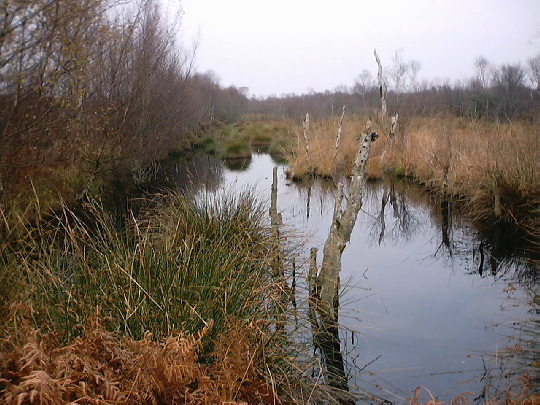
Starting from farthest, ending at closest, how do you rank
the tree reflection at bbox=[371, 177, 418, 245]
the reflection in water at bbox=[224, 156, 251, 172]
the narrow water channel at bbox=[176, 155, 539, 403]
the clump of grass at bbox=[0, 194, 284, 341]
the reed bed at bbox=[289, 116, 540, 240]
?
the reflection in water at bbox=[224, 156, 251, 172], the tree reflection at bbox=[371, 177, 418, 245], the reed bed at bbox=[289, 116, 540, 240], the narrow water channel at bbox=[176, 155, 539, 403], the clump of grass at bbox=[0, 194, 284, 341]

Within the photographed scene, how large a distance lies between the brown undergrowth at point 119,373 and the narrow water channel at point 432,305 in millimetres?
1555

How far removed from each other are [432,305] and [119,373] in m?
4.58

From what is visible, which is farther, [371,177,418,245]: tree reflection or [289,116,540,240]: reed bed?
[371,177,418,245]: tree reflection

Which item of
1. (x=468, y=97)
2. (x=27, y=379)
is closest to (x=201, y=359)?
(x=27, y=379)

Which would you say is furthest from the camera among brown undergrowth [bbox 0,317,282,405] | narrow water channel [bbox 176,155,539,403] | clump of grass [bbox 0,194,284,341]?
narrow water channel [bbox 176,155,539,403]

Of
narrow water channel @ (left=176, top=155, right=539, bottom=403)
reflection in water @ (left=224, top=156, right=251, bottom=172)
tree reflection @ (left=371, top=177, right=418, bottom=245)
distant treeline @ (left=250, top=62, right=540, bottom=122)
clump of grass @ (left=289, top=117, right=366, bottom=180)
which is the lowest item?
narrow water channel @ (left=176, top=155, right=539, bottom=403)

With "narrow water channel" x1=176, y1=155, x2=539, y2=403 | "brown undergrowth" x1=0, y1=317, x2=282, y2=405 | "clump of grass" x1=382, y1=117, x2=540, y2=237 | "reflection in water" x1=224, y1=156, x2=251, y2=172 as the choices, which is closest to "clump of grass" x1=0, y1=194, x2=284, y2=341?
"brown undergrowth" x1=0, y1=317, x2=282, y2=405

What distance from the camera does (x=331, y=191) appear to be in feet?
45.7

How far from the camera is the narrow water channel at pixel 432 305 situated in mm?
4367

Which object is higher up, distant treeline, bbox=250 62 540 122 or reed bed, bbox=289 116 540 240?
distant treeline, bbox=250 62 540 122

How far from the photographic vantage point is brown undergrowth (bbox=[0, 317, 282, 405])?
2125mm

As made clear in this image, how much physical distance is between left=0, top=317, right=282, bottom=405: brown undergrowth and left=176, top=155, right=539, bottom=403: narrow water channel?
1555 millimetres

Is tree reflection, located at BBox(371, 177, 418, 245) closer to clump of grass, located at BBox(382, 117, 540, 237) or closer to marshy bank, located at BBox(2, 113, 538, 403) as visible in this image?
marshy bank, located at BBox(2, 113, 538, 403)

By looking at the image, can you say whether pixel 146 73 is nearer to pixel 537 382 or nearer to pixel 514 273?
pixel 514 273
